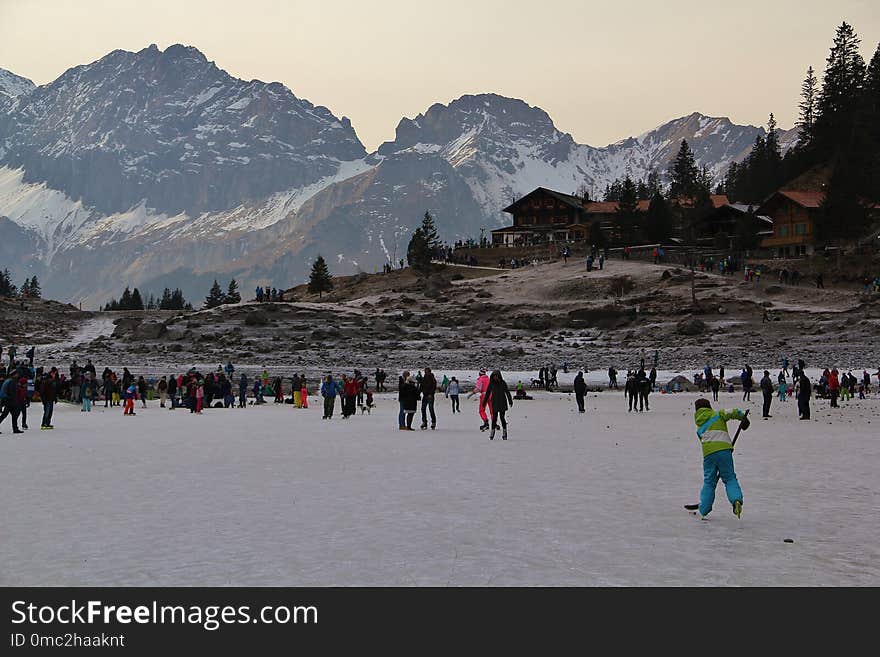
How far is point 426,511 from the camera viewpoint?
12359mm

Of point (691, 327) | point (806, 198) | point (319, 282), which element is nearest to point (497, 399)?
point (691, 327)

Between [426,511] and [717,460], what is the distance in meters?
3.82

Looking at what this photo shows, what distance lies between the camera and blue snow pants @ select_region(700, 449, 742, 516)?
466 inches

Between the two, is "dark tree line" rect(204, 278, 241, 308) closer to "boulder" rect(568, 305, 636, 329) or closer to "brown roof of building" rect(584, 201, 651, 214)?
"brown roof of building" rect(584, 201, 651, 214)

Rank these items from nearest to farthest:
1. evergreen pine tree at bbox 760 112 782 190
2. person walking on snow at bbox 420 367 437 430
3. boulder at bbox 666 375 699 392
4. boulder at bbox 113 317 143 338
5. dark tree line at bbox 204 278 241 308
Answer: person walking on snow at bbox 420 367 437 430 < boulder at bbox 666 375 699 392 < boulder at bbox 113 317 143 338 < evergreen pine tree at bbox 760 112 782 190 < dark tree line at bbox 204 278 241 308

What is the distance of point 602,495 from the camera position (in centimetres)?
1384

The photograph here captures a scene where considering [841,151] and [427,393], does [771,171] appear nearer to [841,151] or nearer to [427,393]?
[841,151]

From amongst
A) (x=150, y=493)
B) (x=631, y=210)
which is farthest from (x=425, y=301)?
(x=150, y=493)

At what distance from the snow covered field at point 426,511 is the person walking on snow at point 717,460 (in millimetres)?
272

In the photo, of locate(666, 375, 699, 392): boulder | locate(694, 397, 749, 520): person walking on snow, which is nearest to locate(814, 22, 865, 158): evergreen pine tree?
locate(666, 375, 699, 392): boulder

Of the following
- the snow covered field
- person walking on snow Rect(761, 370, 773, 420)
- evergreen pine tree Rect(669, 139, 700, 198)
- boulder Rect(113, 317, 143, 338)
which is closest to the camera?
the snow covered field

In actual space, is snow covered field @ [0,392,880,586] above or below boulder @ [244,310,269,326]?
below

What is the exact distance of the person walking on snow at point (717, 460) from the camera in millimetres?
11844
